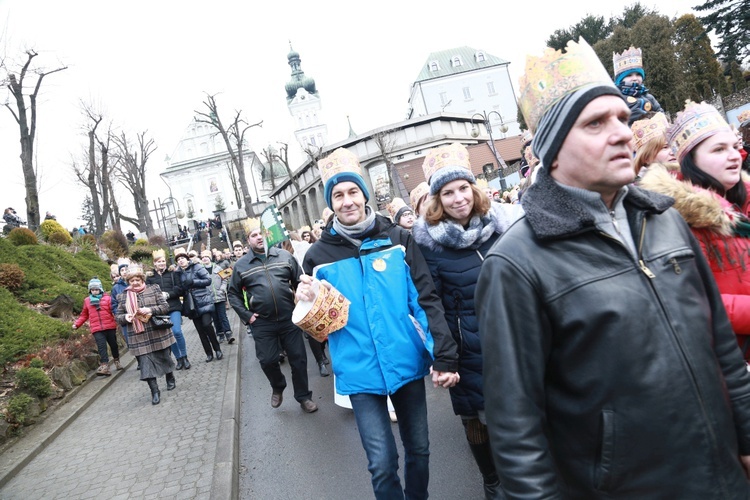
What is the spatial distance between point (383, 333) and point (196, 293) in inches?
318

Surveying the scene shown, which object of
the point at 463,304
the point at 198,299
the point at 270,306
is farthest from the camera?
the point at 198,299

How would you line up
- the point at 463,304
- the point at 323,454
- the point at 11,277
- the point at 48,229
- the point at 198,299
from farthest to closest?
the point at 48,229, the point at 11,277, the point at 198,299, the point at 323,454, the point at 463,304

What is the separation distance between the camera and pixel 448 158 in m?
3.75

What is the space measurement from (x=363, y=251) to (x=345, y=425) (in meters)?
3.36

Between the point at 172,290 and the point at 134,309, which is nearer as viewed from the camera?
the point at 134,309

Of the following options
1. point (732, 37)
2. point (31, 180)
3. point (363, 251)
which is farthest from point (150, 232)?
point (732, 37)

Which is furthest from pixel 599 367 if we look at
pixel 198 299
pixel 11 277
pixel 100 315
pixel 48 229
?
pixel 48 229

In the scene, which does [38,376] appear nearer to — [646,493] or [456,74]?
[646,493]

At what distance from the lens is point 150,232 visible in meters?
43.6

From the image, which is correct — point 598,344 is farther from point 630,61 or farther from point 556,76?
point 630,61

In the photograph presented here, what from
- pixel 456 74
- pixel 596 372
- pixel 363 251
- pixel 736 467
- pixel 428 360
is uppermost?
pixel 456 74

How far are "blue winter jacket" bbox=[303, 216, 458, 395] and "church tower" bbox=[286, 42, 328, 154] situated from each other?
10432cm

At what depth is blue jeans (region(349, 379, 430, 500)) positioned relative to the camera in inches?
120

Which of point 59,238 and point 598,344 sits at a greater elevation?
point 59,238
